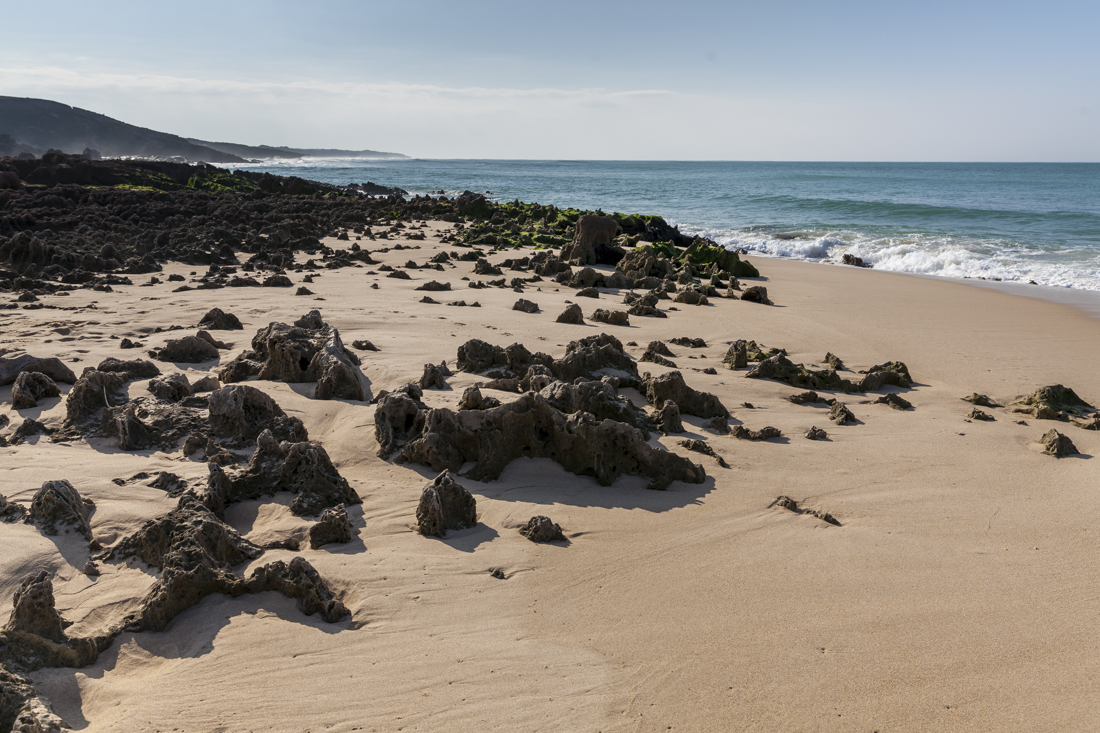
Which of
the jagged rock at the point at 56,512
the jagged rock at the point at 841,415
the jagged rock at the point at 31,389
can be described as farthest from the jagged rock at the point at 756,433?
the jagged rock at the point at 31,389

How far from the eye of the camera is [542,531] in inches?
174

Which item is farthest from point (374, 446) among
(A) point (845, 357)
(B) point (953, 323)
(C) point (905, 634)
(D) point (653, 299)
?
(B) point (953, 323)

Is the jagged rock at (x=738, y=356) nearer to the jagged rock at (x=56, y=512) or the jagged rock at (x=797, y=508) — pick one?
the jagged rock at (x=797, y=508)

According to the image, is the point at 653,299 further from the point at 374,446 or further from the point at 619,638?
the point at 619,638

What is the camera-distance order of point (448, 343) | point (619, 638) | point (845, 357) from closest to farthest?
point (619, 638) < point (448, 343) < point (845, 357)

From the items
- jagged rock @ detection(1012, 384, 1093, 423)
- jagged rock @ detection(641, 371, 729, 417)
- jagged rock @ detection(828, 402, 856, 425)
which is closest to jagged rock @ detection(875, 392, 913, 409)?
jagged rock @ detection(828, 402, 856, 425)

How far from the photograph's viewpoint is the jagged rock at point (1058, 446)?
649cm

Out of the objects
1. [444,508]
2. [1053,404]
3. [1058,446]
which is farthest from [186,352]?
[1053,404]

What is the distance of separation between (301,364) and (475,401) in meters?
2.12

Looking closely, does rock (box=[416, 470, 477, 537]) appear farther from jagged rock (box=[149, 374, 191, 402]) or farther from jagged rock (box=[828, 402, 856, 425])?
jagged rock (box=[828, 402, 856, 425])

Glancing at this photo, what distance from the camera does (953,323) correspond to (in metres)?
13.0

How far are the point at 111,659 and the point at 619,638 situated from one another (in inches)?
91.6

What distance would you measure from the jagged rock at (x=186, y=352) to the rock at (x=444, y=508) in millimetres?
4298

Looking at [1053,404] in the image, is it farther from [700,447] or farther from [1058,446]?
[700,447]
